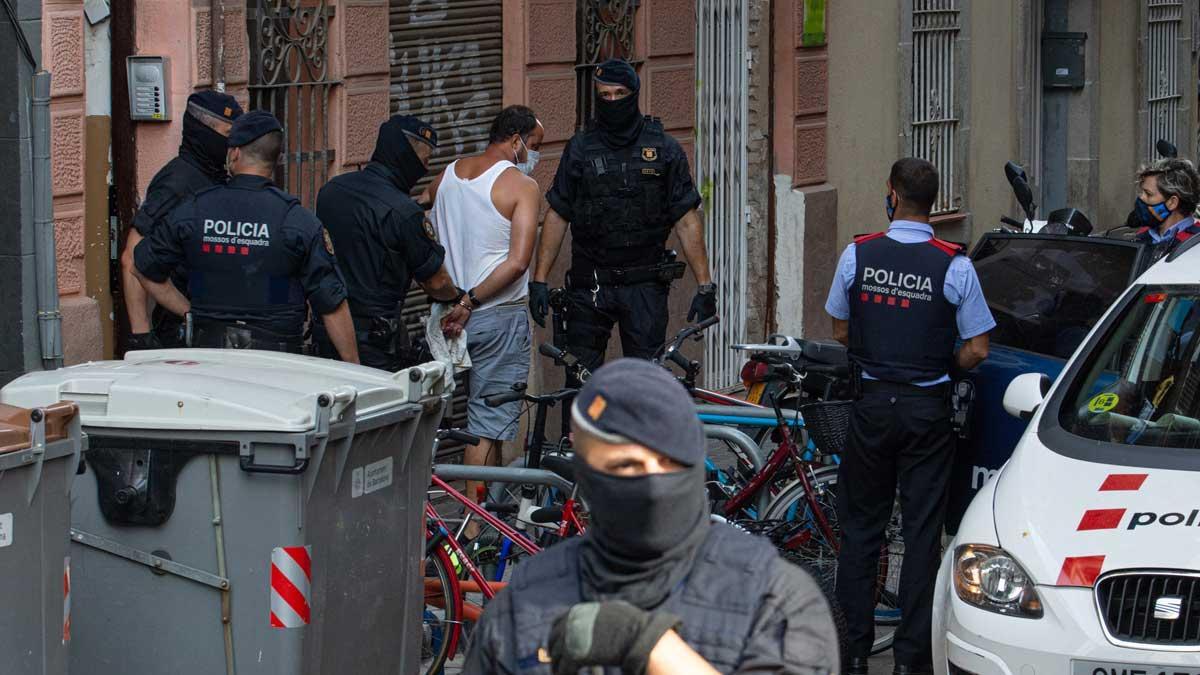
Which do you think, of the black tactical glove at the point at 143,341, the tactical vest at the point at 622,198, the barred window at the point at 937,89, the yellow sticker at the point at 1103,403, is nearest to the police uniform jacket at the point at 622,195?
the tactical vest at the point at 622,198

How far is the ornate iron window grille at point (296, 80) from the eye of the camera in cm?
843

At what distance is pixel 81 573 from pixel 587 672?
2650 mm

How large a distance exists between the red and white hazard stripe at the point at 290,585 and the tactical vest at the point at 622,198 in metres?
3.63

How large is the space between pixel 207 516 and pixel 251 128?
6.50ft

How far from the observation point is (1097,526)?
16.6 feet

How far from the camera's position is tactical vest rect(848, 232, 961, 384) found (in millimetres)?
6121

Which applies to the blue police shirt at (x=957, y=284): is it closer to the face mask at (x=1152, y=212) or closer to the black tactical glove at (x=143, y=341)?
the black tactical glove at (x=143, y=341)

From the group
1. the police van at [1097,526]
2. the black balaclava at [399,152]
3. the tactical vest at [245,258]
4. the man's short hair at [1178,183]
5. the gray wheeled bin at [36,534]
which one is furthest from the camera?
the man's short hair at [1178,183]

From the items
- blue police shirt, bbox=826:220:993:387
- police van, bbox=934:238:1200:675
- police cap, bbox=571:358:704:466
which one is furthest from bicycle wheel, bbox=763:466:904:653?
police cap, bbox=571:358:704:466

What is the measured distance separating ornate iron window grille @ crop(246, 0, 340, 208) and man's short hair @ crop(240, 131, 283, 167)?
2178 millimetres

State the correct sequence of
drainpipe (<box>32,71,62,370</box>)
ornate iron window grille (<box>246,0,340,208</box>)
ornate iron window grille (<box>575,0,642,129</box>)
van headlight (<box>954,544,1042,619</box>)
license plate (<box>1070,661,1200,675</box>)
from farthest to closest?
ornate iron window grille (<box>575,0,642,129</box>) → ornate iron window grille (<box>246,0,340,208</box>) → drainpipe (<box>32,71,62,370</box>) → van headlight (<box>954,544,1042,619</box>) → license plate (<box>1070,661,1200,675</box>)

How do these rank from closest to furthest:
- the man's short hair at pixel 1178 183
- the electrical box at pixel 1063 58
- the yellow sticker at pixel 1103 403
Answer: the yellow sticker at pixel 1103 403 → the man's short hair at pixel 1178 183 → the electrical box at pixel 1063 58

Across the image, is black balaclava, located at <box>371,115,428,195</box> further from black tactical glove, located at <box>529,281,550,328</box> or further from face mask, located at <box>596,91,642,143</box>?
face mask, located at <box>596,91,642,143</box>

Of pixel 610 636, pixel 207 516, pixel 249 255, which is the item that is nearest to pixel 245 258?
pixel 249 255
